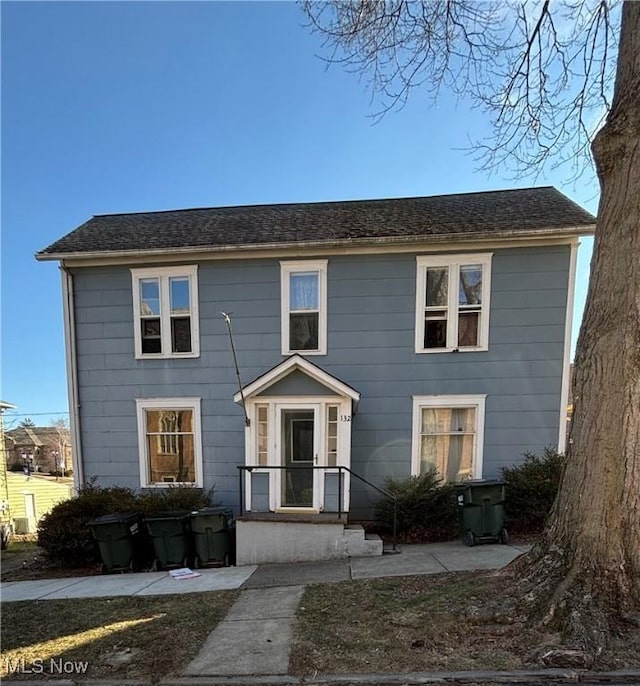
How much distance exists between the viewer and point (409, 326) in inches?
286

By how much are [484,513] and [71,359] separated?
8.29 metres

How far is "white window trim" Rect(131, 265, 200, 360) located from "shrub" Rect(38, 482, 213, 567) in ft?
8.77

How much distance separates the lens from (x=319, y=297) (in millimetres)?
7383

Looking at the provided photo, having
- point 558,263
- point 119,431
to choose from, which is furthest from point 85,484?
point 558,263

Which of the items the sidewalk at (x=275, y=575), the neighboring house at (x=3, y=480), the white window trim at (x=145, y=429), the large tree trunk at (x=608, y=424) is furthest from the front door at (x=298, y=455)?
the neighboring house at (x=3, y=480)

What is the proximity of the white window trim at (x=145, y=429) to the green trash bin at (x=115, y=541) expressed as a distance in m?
1.54

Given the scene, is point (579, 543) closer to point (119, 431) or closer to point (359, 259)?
point (359, 259)

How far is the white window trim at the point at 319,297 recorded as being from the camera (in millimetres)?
7359

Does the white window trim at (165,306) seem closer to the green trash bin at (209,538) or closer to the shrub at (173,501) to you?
the shrub at (173,501)

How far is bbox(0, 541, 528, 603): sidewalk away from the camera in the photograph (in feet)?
15.7

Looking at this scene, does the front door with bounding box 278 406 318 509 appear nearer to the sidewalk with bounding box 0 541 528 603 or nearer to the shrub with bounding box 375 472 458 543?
the sidewalk with bounding box 0 541 528 603

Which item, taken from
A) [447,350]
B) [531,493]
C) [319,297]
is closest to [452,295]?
[447,350]

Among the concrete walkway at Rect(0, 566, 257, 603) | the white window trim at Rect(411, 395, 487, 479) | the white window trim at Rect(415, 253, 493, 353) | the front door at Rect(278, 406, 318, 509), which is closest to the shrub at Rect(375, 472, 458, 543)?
the white window trim at Rect(411, 395, 487, 479)

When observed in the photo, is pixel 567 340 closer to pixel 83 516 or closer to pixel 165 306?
pixel 165 306
